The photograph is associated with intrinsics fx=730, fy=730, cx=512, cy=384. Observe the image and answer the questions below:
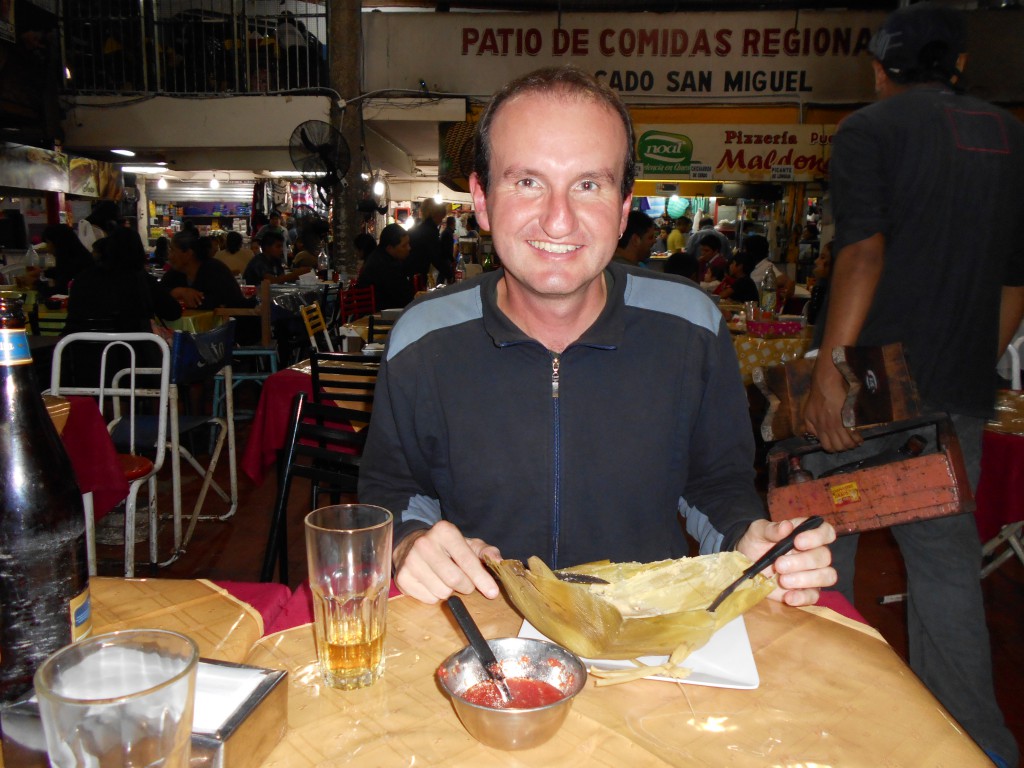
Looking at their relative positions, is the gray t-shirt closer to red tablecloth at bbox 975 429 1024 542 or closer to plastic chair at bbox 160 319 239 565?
red tablecloth at bbox 975 429 1024 542

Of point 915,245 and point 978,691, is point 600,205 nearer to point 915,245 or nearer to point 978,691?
point 915,245

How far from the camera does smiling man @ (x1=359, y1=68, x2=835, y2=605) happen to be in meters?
1.38

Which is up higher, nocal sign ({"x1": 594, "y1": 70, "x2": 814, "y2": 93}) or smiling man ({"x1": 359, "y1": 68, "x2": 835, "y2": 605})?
nocal sign ({"x1": 594, "y1": 70, "x2": 814, "y2": 93})

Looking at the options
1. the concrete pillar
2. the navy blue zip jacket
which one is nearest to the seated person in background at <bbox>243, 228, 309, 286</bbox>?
the concrete pillar

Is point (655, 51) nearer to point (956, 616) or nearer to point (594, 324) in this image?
point (956, 616)

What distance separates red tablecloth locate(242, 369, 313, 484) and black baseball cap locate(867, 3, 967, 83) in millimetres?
2705

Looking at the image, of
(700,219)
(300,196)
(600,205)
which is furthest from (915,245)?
(300,196)

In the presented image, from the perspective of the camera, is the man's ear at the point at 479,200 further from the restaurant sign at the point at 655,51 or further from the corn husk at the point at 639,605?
the restaurant sign at the point at 655,51

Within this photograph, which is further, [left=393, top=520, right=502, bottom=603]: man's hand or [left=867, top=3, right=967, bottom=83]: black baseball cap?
[left=867, top=3, right=967, bottom=83]: black baseball cap

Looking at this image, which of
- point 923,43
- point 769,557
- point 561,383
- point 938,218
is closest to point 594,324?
point 561,383

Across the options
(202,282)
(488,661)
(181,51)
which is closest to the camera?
(488,661)

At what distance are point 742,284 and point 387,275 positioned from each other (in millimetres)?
3606

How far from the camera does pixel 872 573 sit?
364cm

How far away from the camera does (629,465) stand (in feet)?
4.92
